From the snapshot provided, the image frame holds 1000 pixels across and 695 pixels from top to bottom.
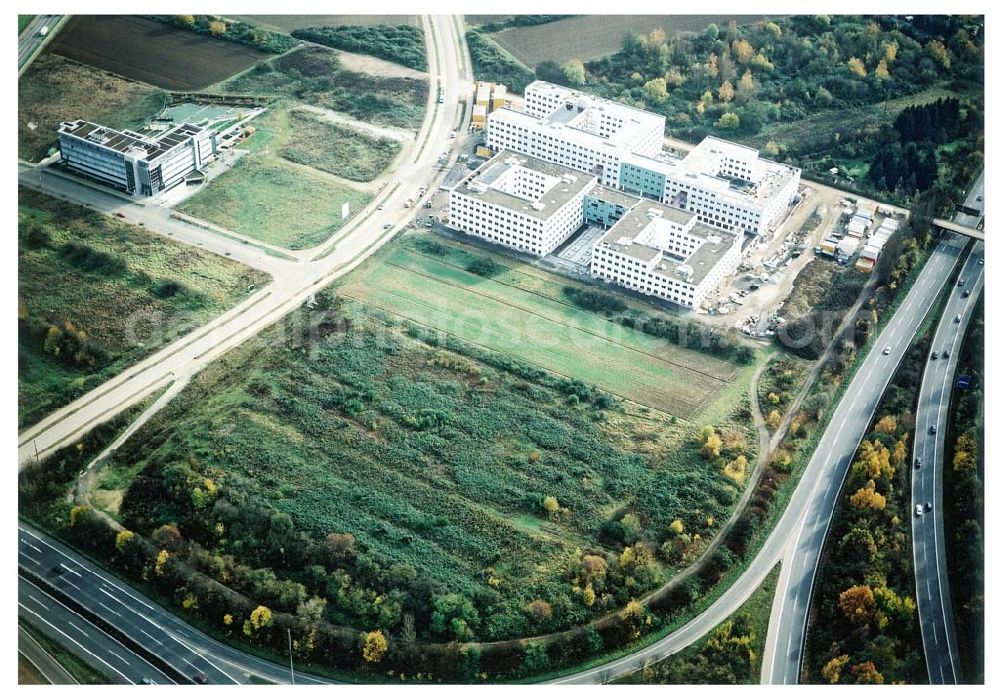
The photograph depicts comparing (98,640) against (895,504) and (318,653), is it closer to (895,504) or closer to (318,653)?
(318,653)

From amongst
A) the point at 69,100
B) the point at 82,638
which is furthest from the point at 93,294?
the point at 82,638

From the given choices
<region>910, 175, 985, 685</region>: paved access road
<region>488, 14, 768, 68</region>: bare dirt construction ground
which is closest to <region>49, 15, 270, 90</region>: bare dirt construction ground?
<region>488, 14, 768, 68</region>: bare dirt construction ground

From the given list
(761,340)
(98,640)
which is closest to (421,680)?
(98,640)

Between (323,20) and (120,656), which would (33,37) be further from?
(120,656)

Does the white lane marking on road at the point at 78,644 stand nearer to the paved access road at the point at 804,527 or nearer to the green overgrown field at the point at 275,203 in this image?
the paved access road at the point at 804,527

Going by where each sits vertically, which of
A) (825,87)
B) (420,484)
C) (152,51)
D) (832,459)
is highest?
(152,51)

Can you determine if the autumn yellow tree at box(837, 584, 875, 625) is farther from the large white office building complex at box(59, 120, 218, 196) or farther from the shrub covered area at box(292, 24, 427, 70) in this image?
the shrub covered area at box(292, 24, 427, 70)
